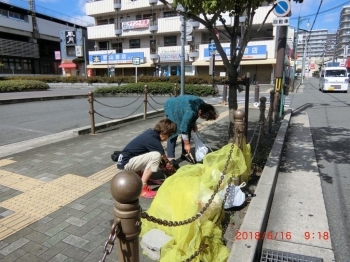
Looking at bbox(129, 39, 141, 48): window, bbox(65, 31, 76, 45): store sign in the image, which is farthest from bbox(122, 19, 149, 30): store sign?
bbox(65, 31, 76, 45): store sign

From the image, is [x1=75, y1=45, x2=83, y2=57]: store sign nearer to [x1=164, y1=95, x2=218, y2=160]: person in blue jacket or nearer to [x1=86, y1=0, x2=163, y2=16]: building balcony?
[x1=86, y1=0, x2=163, y2=16]: building balcony

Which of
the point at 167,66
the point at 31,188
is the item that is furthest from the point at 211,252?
the point at 167,66

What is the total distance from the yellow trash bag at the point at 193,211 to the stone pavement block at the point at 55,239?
788mm

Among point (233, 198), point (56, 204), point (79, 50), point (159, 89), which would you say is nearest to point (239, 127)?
point (233, 198)

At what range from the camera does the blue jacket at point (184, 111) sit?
405 centimetres

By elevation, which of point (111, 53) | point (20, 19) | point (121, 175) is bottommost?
point (121, 175)

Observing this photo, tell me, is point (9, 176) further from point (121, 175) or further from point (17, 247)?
point (121, 175)

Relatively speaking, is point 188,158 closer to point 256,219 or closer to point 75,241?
point 256,219

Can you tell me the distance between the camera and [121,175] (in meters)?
1.28

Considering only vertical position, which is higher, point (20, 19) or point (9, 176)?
point (20, 19)

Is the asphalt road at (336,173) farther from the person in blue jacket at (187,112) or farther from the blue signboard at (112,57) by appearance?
the blue signboard at (112,57)

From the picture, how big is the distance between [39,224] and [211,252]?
180cm

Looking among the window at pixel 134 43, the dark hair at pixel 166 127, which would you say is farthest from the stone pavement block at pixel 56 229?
the window at pixel 134 43
